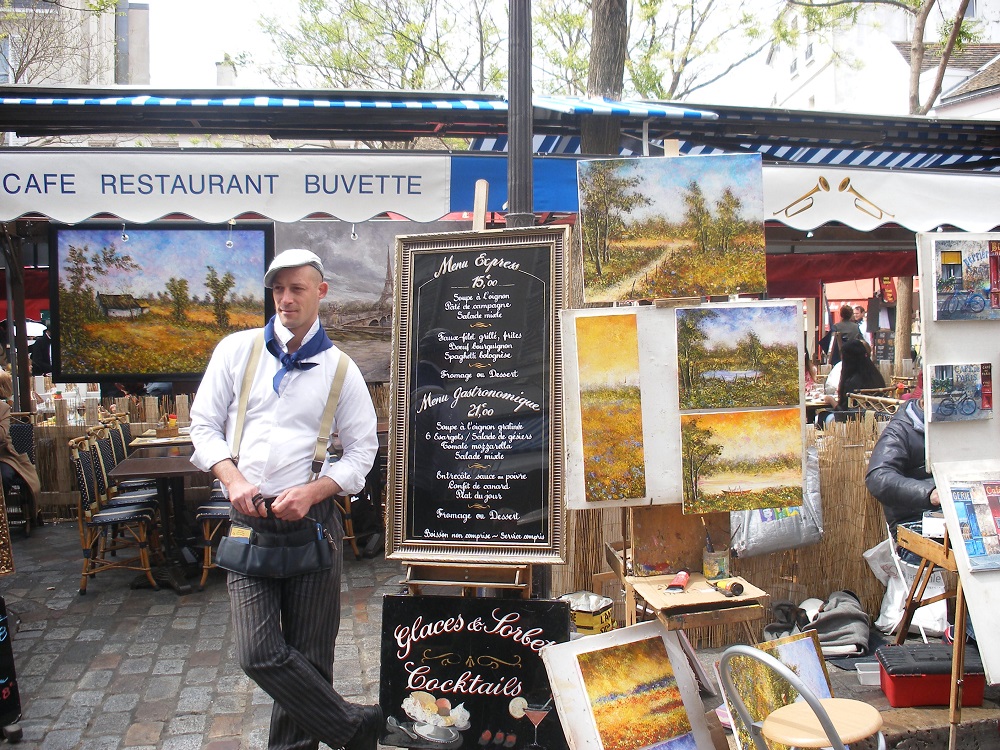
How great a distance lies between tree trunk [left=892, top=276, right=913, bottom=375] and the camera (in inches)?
532

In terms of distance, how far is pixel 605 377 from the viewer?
3328 millimetres

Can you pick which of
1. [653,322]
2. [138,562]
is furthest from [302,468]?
[138,562]

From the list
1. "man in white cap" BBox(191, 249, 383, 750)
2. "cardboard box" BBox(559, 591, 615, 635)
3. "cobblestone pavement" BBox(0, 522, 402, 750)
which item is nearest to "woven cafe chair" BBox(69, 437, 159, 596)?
"cobblestone pavement" BBox(0, 522, 402, 750)

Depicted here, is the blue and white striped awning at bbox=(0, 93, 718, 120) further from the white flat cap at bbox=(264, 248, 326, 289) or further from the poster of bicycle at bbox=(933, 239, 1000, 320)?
Result: the white flat cap at bbox=(264, 248, 326, 289)

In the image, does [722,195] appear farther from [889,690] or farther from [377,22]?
[377,22]

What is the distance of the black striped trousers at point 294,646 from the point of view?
9.43ft

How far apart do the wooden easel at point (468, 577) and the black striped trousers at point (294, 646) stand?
0.37m

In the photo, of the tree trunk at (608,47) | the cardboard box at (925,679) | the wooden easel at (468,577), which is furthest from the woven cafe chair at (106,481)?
the tree trunk at (608,47)

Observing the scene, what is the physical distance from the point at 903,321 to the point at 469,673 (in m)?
13.0

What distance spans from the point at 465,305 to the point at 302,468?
96 cm

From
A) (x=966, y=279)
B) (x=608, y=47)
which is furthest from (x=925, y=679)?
(x=608, y=47)

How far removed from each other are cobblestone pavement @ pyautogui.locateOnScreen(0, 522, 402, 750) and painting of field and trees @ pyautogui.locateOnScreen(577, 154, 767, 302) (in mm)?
2590

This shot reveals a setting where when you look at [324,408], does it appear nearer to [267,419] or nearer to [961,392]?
[267,419]

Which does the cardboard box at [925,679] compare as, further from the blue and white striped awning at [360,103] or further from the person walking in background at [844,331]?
the person walking in background at [844,331]
